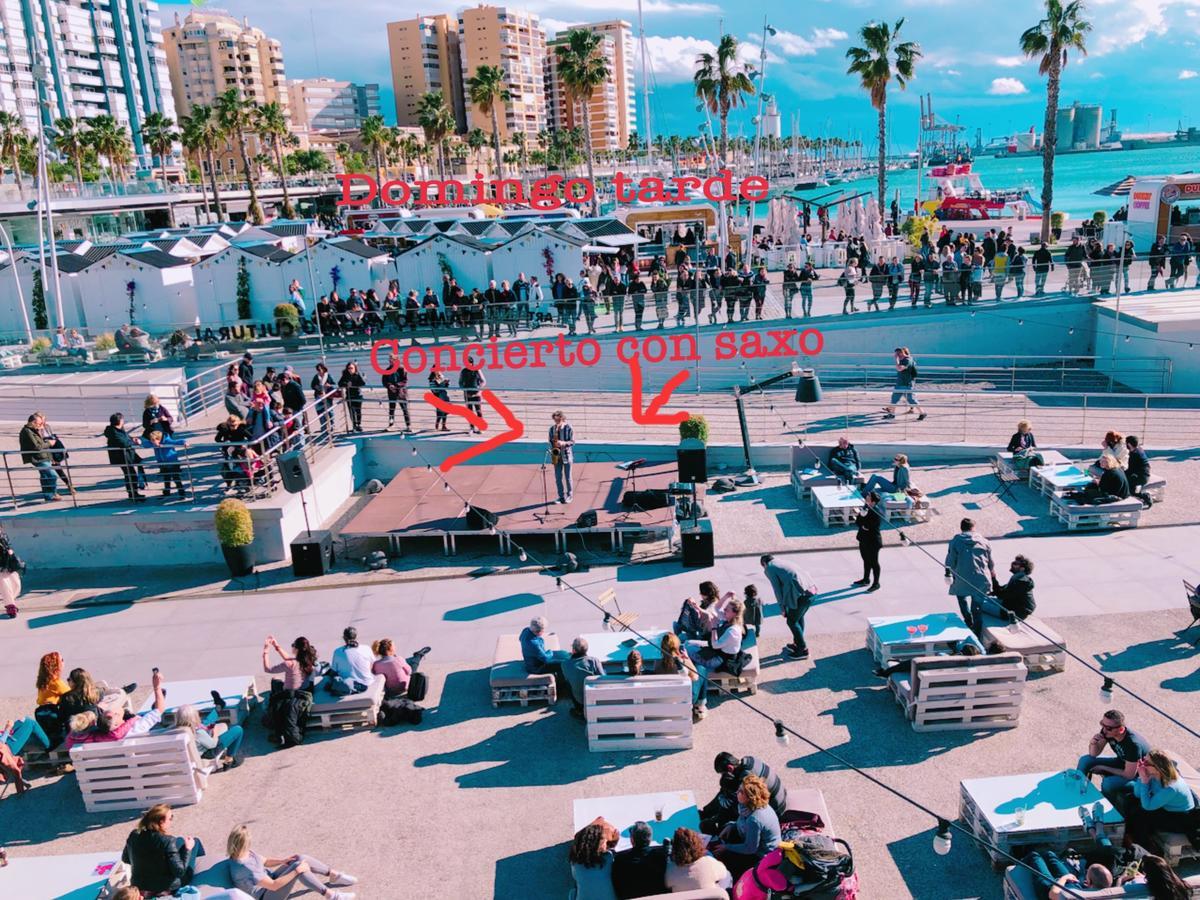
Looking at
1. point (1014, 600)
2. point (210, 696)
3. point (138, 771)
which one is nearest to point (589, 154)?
point (1014, 600)

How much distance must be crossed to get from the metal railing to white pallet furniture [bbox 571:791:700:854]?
9238 mm

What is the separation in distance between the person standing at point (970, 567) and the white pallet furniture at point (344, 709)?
640 cm

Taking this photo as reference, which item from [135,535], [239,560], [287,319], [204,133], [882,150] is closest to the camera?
[239,560]

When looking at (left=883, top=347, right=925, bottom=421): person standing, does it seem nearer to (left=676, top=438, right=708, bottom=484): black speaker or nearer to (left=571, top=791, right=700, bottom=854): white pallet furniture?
(left=676, top=438, right=708, bottom=484): black speaker

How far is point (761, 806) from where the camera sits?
21.8 feet

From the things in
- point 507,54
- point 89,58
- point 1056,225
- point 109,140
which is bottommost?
point 1056,225

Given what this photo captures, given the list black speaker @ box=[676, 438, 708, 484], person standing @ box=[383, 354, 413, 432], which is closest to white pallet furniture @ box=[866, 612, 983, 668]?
black speaker @ box=[676, 438, 708, 484]

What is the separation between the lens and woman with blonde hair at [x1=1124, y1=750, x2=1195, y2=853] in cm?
662

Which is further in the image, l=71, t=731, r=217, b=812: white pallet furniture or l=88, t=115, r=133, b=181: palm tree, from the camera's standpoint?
l=88, t=115, r=133, b=181: palm tree

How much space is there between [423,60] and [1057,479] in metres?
192

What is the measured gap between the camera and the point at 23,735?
8938 mm

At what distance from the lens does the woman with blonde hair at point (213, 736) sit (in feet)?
28.8

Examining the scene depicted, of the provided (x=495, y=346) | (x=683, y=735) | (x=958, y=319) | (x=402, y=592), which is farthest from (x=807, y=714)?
(x=958, y=319)

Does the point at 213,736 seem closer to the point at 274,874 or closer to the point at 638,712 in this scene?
the point at 274,874
